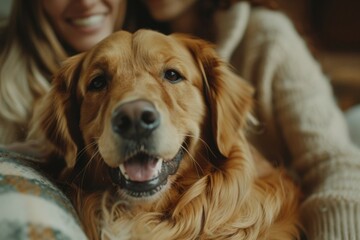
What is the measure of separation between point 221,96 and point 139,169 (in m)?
0.37

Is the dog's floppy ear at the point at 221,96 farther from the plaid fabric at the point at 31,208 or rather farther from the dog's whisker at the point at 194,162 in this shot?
the plaid fabric at the point at 31,208

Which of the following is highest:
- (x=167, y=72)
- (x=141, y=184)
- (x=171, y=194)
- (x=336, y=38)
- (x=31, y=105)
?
(x=167, y=72)

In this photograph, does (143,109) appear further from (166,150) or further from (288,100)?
(288,100)

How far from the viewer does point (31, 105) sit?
1.84 metres

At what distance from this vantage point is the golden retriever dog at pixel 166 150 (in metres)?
1.32

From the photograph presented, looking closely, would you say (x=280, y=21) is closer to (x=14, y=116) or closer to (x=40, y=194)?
(x=14, y=116)

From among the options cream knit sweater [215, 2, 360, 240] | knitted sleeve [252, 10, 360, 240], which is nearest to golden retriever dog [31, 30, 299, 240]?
knitted sleeve [252, 10, 360, 240]

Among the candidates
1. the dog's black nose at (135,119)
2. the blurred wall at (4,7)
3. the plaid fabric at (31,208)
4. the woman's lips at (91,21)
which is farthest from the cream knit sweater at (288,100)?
the blurred wall at (4,7)

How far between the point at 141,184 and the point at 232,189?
30cm

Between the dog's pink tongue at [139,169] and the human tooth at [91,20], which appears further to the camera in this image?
the human tooth at [91,20]

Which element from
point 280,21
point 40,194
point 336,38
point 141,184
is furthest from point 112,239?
point 336,38

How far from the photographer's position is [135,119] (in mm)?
1176

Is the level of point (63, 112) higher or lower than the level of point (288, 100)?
higher

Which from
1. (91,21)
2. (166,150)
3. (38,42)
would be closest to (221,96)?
(166,150)
